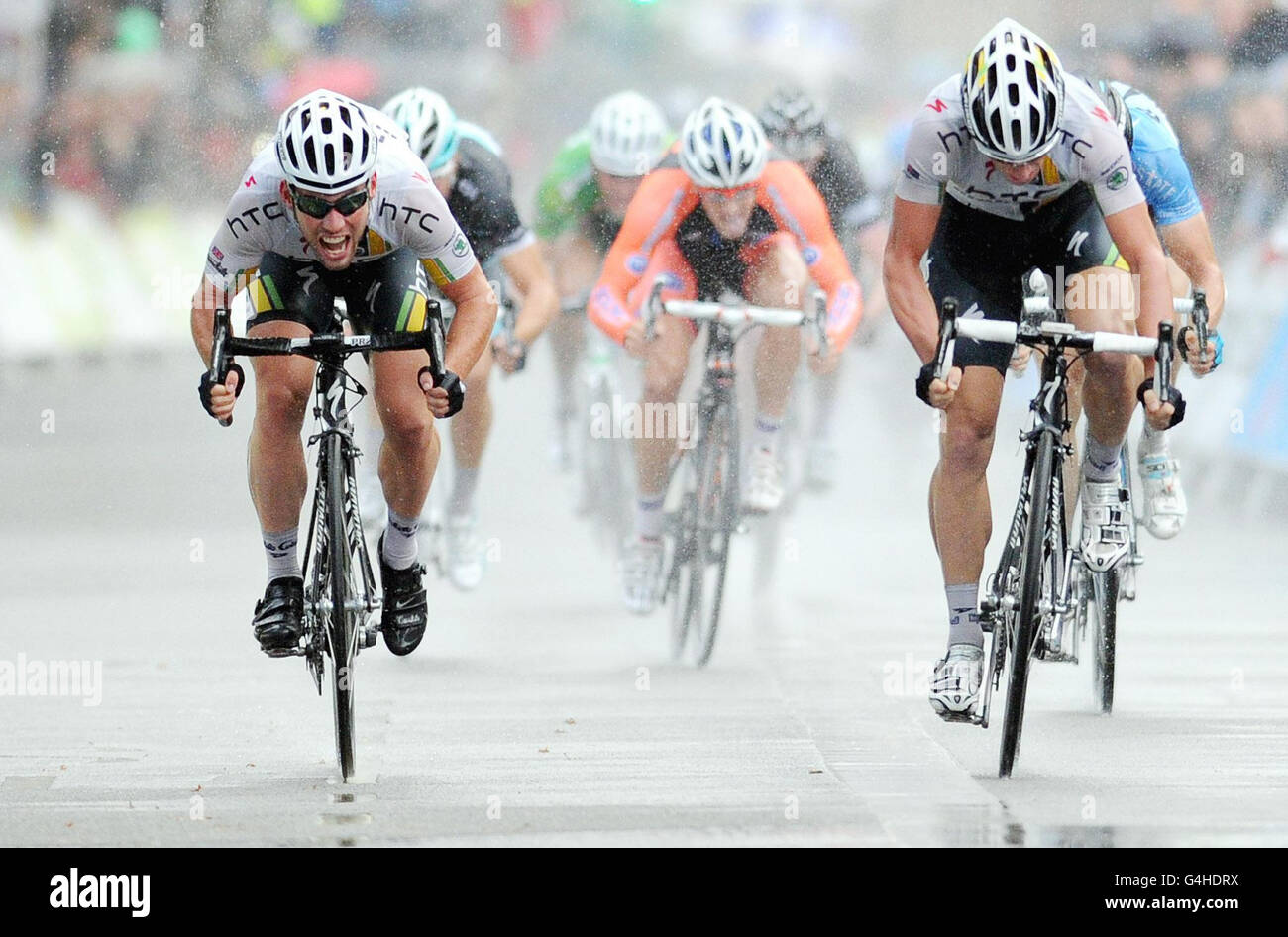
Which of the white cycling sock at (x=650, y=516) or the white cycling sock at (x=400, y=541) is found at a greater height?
the white cycling sock at (x=650, y=516)

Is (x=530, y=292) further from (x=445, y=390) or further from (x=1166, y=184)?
(x=445, y=390)

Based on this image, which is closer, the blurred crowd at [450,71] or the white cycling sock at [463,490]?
the white cycling sock at [463,490]

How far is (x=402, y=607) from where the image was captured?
291 inches

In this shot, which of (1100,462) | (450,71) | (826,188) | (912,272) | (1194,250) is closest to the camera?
(912,272)

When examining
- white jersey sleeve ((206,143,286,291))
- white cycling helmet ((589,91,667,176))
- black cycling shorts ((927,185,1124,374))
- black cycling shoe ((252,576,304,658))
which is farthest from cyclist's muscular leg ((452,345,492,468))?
black cycling shorts ((927,185,1124,374))

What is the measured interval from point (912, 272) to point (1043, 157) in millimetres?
474

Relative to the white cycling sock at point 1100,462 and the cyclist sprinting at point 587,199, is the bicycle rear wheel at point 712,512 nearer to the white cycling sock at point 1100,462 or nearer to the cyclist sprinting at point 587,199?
the cyclist sprinting at point 587,199

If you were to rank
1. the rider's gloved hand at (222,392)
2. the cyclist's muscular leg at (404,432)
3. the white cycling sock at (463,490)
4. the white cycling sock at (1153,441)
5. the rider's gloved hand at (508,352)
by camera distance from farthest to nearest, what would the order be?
the white cycling sock at (463,490) < the rider's gloved hand at (508,352) < the white cycling sock at (1153,441) < the cyclist's muscular leg at (404,432) < the rider's gloved hand at (222,392)

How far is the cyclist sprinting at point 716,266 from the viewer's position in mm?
9336

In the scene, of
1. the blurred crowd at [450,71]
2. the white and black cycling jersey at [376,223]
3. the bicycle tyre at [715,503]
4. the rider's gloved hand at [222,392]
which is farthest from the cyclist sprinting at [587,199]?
the rider's gloved hand at [222,392]

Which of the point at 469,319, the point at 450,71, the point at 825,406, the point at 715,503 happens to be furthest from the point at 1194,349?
the point at 450,71

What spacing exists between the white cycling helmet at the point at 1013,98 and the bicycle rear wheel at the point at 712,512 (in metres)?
2.98
